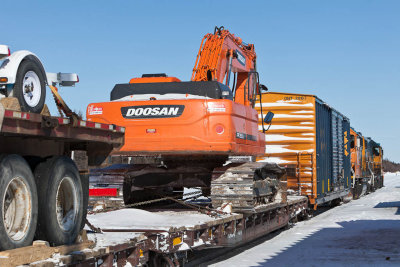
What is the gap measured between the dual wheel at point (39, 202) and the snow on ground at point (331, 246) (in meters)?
4.35

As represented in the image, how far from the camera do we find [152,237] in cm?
670

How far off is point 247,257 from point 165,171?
233 cm

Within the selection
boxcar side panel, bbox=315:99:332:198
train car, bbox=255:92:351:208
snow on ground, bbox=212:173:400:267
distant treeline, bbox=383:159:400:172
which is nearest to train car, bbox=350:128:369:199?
boxcar side panel, bbox=315:99:332:198

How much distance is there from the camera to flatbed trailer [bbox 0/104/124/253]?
468cm

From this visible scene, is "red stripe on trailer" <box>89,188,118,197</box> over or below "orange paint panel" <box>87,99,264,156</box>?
below

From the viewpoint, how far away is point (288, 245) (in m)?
11.6

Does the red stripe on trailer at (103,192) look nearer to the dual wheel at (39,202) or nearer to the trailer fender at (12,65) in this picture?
the dual wheel at (39,202)

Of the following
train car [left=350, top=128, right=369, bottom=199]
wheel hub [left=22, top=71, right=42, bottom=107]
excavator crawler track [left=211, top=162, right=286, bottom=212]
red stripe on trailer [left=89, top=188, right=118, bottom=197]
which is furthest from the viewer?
train car [left=350, top=128, right=369, bottom=199]

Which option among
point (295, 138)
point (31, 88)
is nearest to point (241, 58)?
point (295, 138)

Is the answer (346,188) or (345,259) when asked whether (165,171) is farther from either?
(346,188)

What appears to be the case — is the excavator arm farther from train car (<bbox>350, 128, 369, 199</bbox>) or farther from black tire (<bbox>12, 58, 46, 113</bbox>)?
train car (<bbox>350, 128, 369, 199</bbox>)

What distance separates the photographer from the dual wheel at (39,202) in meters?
4.75

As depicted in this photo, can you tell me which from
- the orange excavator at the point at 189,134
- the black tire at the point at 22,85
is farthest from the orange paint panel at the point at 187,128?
the black tire at the point at 22,85

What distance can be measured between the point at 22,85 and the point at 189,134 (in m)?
4.97
